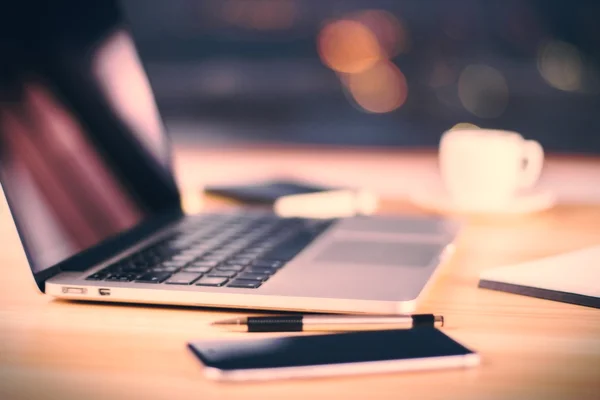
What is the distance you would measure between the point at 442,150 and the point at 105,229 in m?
0.55

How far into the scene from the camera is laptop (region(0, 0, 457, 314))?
0.64 m

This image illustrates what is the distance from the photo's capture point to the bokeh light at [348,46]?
18.0 ft

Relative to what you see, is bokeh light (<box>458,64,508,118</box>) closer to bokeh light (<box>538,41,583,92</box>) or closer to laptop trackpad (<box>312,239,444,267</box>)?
bokeh light (<box>538,41,583,92</box>)

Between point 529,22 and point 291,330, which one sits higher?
point 529,22

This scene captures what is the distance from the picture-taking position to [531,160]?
44.1 inches

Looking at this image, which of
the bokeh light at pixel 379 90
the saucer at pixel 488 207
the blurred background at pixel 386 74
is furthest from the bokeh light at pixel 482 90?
the saucer at pixel 488 207

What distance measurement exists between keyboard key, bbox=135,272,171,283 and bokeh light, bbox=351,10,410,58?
4636mm

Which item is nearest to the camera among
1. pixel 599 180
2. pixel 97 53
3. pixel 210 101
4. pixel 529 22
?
pixel 97 53

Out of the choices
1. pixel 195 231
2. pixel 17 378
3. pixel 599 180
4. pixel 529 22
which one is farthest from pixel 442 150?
pixel 529 22

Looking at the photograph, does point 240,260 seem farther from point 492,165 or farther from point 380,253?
point 492,165

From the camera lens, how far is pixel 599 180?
2.08m

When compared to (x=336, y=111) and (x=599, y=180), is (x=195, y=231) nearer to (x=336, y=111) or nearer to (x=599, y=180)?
(x=599, y=180)

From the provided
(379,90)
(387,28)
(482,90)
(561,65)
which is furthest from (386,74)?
(561,65)

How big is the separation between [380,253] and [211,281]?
20 cm
